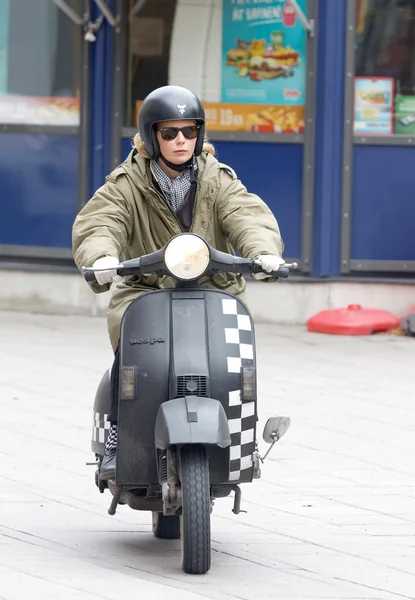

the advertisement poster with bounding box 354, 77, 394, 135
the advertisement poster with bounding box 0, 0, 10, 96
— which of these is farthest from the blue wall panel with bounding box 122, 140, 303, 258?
the advertisement poster with bounding box 0, 0, 10, 96

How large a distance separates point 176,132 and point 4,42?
241 inches

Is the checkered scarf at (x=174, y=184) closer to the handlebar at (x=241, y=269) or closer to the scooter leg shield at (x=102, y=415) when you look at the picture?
the handlebar at (x=241, y=269)

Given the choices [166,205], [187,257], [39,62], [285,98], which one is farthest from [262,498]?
[39,62]

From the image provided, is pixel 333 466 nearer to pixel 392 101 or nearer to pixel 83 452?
pixel 83 452

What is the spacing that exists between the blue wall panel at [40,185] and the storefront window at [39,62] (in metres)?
0.17

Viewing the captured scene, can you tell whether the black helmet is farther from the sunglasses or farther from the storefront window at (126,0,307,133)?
the storefront window at (126,0,307,133)

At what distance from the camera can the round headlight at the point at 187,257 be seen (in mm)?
4711

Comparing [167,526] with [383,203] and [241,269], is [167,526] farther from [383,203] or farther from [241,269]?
[383,203]

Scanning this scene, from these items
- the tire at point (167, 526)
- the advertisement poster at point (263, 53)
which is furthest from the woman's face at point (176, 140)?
the advertisement poster at point (263, 53)

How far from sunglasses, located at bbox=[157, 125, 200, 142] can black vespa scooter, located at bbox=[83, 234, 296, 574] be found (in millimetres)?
528

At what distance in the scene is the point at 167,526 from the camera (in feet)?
17.5

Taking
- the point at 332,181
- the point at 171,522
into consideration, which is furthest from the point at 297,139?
the point at 171,522

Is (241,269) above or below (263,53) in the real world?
below

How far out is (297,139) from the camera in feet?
34.5
